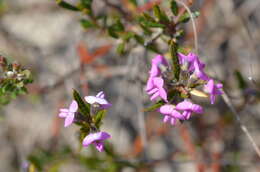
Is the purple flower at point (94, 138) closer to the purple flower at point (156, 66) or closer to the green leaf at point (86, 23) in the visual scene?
the purple flower at point (156, 66)

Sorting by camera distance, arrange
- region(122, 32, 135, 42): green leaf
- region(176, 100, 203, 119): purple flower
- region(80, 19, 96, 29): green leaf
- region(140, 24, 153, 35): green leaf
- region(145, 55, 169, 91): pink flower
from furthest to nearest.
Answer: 1. region(80, 19, 96, 29): green leaf
2. region(122, 32, 135, 42): green leaf
3. region(140, 24, 153, 35): green leaf
4. region(145, 55, 169, 91): pink flower
5. region(176, 100, 203, 119): purple flower

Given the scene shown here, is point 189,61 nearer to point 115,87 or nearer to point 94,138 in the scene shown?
point 94,138

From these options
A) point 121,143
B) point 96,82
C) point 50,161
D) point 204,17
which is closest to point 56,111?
point 96,82

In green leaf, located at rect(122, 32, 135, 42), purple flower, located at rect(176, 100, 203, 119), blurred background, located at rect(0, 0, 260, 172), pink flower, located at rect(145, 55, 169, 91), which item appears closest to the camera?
purple flower, located at rect(176, 100, 203, 119)

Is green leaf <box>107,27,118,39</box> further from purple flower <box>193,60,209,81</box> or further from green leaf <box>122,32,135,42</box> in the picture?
purple flower <box>193,60,209,81</box>

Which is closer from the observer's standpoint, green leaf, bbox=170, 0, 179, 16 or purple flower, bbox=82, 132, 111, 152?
purple flower, bbox=82, 132, 111, 152

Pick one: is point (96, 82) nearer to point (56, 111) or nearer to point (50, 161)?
point (56, 111)

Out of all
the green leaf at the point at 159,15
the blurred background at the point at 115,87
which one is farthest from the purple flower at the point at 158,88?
the blurred background at the point at 115,87

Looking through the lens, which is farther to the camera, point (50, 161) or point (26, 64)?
point (26, 64)

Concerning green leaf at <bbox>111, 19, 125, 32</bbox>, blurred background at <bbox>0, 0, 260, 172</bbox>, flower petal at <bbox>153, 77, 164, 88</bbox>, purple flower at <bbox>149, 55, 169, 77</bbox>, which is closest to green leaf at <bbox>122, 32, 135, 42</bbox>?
green leaf at <bbox>111, 19, 125, 32</bbox>
